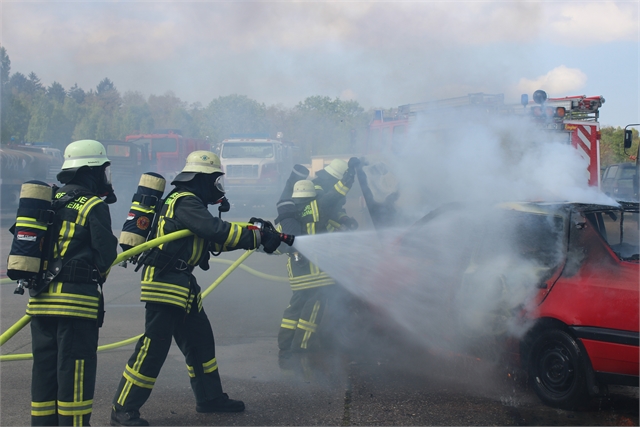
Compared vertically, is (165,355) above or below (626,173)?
below

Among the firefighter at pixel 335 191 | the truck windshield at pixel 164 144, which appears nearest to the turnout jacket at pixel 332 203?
the firefighter at pixel 335 191

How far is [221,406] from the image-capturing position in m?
4.39

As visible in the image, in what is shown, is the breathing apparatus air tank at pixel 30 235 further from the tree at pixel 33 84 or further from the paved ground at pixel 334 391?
the tree at pixel 33 84

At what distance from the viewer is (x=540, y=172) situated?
5957mm

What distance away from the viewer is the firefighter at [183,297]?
4.15 meters

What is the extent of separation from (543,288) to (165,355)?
8.66 ft

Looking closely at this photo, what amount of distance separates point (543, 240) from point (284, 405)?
88.0 inches

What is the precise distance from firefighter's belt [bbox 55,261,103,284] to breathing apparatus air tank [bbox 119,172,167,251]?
70 cm

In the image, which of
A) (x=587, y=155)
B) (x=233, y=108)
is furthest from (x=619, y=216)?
(x=233, y=108)

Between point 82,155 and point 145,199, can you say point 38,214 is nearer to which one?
point 82,155

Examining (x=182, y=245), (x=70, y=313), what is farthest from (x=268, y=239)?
(x=70, y=313)

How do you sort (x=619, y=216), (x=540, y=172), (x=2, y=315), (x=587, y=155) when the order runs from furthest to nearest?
1. (x=587, y=155)
2. (x=2, y=315)
3. (x=540, y=172)
4. (x=619, y=216)

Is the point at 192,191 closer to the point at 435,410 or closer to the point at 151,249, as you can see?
the point at 151,249

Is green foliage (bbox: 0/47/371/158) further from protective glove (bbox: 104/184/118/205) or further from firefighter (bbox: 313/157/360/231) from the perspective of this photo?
protective glove (bbox: 104/184/118/205)
